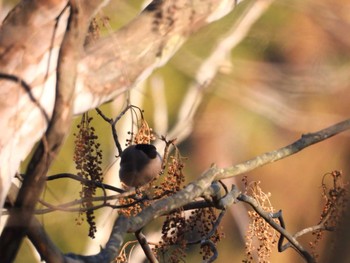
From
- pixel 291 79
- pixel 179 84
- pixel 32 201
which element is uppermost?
pixel 179 84

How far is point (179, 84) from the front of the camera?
4.45 m

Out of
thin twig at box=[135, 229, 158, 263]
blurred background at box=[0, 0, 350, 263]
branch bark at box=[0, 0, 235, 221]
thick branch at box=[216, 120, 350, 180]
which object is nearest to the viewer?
branch bark at box=[0, 0, 235, 221]

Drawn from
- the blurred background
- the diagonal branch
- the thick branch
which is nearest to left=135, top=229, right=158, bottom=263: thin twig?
the thick branch

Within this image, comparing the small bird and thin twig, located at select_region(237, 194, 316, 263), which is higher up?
the small bird

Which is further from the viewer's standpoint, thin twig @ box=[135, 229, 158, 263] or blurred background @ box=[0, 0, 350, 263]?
blurred background @ box=[0, 0, 350, 263]

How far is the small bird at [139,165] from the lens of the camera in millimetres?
1631

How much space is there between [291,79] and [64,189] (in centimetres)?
142

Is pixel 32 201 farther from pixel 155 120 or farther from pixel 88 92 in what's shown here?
pixel 155 120

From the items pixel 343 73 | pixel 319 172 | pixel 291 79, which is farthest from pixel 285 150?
pixel 319 172

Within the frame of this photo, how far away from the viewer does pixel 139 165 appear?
1630 millimetres

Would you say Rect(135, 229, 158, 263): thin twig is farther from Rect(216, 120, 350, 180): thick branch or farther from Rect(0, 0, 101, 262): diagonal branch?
Rect(0, 0, 101, 262): diagonal branch

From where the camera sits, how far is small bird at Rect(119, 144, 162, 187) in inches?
64.2

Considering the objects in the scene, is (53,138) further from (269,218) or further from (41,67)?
(269,218)

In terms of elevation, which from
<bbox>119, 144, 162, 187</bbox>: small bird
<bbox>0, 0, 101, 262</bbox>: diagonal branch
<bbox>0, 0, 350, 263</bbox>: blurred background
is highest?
<bbox>0, 0, 350, 263</bbox>: blurred background
